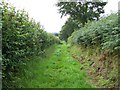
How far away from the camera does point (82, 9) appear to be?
2995 cm

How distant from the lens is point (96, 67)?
31.0ft

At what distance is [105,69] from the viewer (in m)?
8.21

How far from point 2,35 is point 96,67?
526cm

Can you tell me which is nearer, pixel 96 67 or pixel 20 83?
pixel 20 83

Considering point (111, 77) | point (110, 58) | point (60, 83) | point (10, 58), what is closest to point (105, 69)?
point (110, 58)

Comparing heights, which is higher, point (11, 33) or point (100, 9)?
point (100, 9)

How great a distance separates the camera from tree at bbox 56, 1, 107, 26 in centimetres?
2989

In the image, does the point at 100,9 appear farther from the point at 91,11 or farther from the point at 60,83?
the point at 60,83

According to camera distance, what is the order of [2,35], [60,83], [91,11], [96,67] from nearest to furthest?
[2,35] < [60,83] < [96,67] < [91,11]

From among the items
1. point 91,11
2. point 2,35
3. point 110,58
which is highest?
point 91,11

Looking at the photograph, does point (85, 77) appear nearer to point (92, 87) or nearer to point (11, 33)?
A: point (92, 87)

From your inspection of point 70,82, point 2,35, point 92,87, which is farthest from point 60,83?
point 2,35

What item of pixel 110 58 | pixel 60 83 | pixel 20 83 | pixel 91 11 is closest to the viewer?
pixel 20 83

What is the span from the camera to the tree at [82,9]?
29891 millimetres
